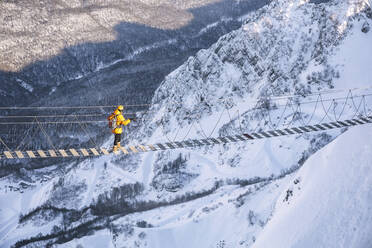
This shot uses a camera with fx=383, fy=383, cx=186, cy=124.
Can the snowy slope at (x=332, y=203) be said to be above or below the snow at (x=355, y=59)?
below

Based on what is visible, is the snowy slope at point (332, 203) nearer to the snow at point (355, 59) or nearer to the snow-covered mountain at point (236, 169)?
the snow-covered mountain at point (236, 169)

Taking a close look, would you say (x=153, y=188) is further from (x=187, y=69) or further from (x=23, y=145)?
(x=23, y=145)

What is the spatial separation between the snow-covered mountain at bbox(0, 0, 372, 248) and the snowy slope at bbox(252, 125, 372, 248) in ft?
0.32

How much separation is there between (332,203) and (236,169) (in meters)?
26.4

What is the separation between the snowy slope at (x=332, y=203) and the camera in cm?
1983

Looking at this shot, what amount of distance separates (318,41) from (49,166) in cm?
6154

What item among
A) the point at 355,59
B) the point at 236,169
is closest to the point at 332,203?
the point at 236,169

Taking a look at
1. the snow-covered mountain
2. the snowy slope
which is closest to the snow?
the snow-covered mountain

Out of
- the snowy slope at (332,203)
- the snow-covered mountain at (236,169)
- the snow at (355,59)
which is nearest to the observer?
the snowy slope at (332,203)

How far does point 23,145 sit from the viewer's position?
3780 inches

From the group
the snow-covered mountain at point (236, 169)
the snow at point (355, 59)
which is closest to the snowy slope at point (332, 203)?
the snow-covered mountain at point (236, 169)

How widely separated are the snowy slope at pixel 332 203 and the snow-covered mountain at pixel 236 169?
0.10 m

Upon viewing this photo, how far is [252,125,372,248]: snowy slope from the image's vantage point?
19.8 metres

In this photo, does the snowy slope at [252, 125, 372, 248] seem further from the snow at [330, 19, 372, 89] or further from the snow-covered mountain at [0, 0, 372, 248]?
the snow at [330, 19, 372, 89]
